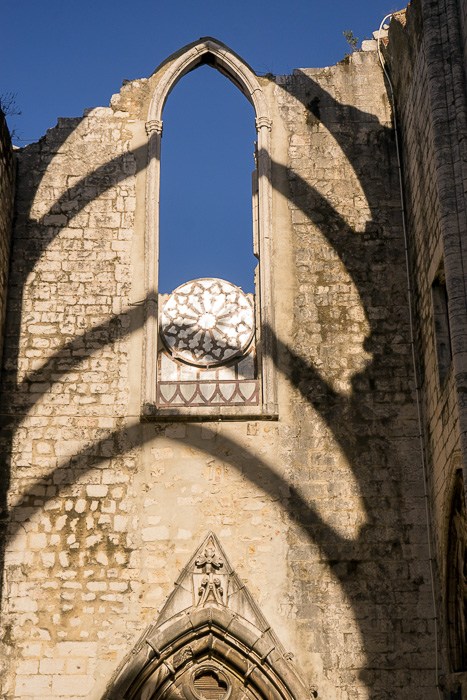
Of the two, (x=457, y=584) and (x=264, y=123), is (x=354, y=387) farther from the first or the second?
(x=264, y=123)

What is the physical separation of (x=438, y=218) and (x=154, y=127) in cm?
315

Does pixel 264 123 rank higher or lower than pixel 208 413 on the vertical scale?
higher

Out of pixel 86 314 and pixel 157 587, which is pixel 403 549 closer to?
pixel 157 587

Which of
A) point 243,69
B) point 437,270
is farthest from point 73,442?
point 243,69

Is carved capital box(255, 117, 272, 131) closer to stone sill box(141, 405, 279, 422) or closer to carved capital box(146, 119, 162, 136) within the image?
carved capital box(146, 119, 162, 136)

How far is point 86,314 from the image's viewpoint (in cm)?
904

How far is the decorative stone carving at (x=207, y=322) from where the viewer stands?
10352 millimetres

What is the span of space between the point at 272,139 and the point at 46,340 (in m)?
2.87

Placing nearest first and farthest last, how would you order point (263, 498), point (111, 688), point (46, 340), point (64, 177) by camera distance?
point (111, 688) < point (263, 498) < point (46, 340) < point (64, 177)

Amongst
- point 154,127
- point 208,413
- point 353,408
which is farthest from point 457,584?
point 154,127

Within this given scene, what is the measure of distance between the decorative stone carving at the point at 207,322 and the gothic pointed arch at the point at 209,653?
9.17ft

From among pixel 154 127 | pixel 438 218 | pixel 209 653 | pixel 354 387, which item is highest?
pixel 154 127

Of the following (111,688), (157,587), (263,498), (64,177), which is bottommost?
(111,688)

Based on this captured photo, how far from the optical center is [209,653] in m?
7.98
